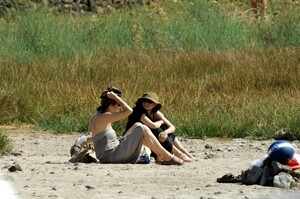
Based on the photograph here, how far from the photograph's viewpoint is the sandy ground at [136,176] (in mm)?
9406

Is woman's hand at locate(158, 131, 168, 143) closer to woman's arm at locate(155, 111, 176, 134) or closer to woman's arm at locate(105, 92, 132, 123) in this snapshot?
woman's arm at locate(155, 111, 176, 134)

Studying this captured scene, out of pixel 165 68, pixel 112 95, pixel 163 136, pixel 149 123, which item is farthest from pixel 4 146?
pixel 165 68

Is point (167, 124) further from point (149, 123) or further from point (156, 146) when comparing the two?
point (156, 146)

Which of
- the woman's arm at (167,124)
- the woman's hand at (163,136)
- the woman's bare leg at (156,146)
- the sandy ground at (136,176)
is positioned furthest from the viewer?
the woman's arm at (167,124)

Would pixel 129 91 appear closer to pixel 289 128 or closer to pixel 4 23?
pixel 289 128

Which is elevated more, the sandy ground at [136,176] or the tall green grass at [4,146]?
the sandy ground at [136,176]

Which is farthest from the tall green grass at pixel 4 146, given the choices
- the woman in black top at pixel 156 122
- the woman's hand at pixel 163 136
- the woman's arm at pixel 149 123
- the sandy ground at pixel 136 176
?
the woman's hand at pixel 163 136

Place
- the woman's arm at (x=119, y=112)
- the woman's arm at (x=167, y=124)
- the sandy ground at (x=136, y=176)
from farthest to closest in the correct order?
the woman's arm at (x=167, y=124), the woman's arm at (x=119, y=112), the sandy ground at (x=136, y=176)

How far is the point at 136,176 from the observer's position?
1062cm

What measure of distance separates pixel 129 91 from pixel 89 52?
4540 millimetres

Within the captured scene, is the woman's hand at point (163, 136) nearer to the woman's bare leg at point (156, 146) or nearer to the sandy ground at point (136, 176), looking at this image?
the woman's bare leg at point (156, 146)

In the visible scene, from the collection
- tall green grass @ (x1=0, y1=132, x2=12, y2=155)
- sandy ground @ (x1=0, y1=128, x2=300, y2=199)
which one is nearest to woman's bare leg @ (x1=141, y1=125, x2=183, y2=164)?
sandy ground @ (x1=0, y1=128, x2=300, y2=199)

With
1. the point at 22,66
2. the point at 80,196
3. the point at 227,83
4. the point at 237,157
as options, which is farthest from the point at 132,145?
the point at 22,66

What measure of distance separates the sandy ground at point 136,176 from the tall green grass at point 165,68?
1.18 metres
